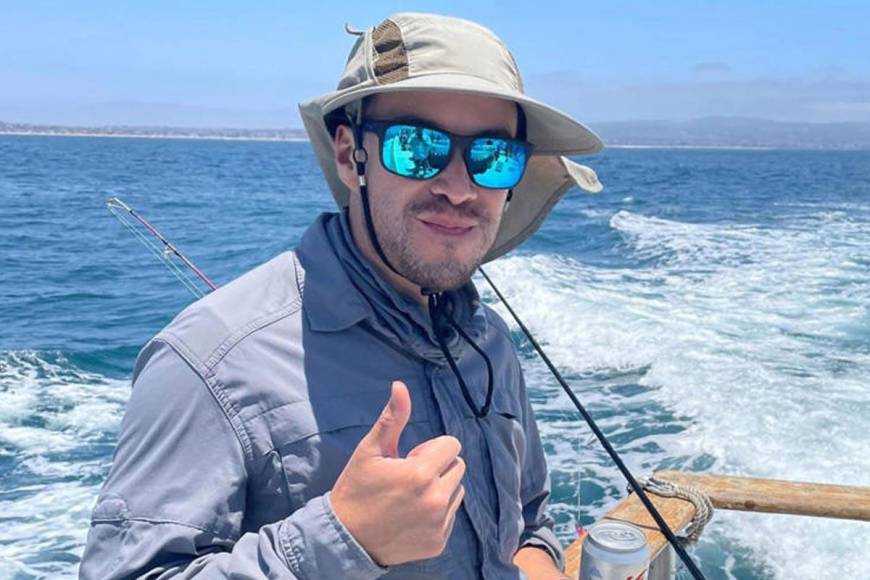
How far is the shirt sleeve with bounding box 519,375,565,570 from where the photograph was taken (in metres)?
1.96

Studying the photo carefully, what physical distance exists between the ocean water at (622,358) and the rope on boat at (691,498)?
0.87 metres

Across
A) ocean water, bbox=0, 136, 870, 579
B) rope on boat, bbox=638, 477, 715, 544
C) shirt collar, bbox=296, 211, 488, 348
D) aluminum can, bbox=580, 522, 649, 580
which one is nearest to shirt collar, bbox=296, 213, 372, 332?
shirt collar, bbox=296, 211, 488, 348

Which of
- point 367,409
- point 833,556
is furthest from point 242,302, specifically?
point 833,556

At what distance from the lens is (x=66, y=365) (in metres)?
8.80

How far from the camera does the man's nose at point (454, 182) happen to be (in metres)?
1.55

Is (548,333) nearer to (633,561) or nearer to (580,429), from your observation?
(580,429)

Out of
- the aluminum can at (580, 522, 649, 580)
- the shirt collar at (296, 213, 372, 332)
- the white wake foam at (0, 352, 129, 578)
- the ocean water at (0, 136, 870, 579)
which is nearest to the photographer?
the shirt collar at (296, 213, 372, 332)

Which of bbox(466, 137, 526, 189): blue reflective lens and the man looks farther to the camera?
bbox(466, 137, 526, 189): blue reflective lens

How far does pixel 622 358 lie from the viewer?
8719 millimetres

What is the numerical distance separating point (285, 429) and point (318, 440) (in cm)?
6

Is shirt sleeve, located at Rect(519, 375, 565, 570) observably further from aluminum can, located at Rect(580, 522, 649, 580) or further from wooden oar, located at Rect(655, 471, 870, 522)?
wooden oar, located at Rect(655, 471, 870, 522)

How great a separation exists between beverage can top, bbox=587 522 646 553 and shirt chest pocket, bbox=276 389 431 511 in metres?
0.85

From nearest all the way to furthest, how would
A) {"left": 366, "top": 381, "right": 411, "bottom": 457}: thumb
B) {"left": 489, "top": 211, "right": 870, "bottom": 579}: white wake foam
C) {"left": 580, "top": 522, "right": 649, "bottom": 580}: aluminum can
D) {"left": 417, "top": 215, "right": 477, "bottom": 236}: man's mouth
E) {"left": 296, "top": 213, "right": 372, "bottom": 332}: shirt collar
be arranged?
1. {"left": 366, "top": 381, "right": 411, "bottom": 457}: thumb
2. {"left": 296, "top": 213, "right": 372, "bottom": 332}: shirt collar
3. {"left": 417, "top": 215, "right": 477, "bottom": 236}: man's mouth
4. {"left": 580, "top": 522, "right": 649, "bottom": 580}: aluminum can
5. {"left": 489, "top": 211, "right": 870, "bottom": 579}: white wake foam

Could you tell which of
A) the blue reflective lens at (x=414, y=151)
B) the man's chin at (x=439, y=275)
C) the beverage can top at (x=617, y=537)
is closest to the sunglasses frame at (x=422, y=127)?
the blue reflective lens at (x=414, y=151)
